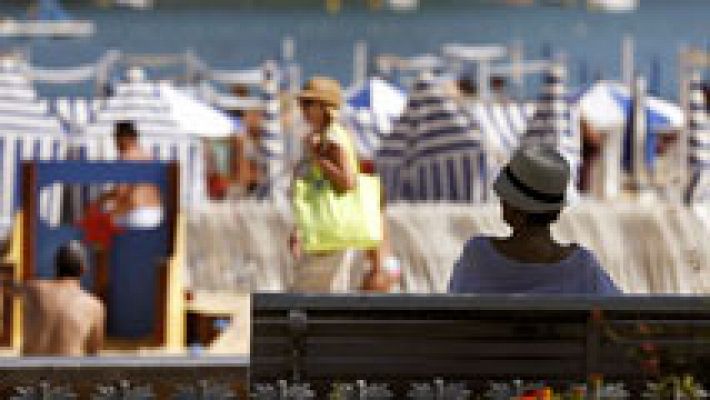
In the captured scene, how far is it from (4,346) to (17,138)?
194 inches

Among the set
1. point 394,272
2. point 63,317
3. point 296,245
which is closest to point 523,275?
point 63,317

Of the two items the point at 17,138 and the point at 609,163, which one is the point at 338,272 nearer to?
A: the point at 17,138

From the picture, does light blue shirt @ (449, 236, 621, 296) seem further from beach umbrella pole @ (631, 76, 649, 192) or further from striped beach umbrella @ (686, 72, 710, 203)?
beach umbrella pole @ (631, 76, 649, 192)

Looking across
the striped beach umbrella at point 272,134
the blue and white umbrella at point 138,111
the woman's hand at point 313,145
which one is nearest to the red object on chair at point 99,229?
the woman's hand at point 313,145

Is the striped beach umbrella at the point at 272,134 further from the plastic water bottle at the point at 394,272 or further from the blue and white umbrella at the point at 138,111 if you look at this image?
the plastic water bottle at the point at 394,272

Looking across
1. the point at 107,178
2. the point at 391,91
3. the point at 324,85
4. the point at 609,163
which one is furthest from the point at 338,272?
the point at 391,91

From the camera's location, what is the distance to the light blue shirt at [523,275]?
4.45 meters

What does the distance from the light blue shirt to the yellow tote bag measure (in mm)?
3654

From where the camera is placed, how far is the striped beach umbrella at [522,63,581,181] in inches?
626

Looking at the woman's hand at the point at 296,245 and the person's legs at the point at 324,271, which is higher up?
the woman's hand at the point at 296,245

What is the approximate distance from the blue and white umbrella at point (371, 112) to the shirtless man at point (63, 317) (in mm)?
10991

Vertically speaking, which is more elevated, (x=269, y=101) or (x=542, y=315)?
(x=269, y=101)

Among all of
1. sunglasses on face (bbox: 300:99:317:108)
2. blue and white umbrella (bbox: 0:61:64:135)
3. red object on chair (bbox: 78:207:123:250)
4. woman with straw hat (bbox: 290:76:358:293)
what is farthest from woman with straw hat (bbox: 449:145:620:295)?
blue and white umbrella (bbox: 0:61:64:135)

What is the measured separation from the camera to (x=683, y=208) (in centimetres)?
1145
